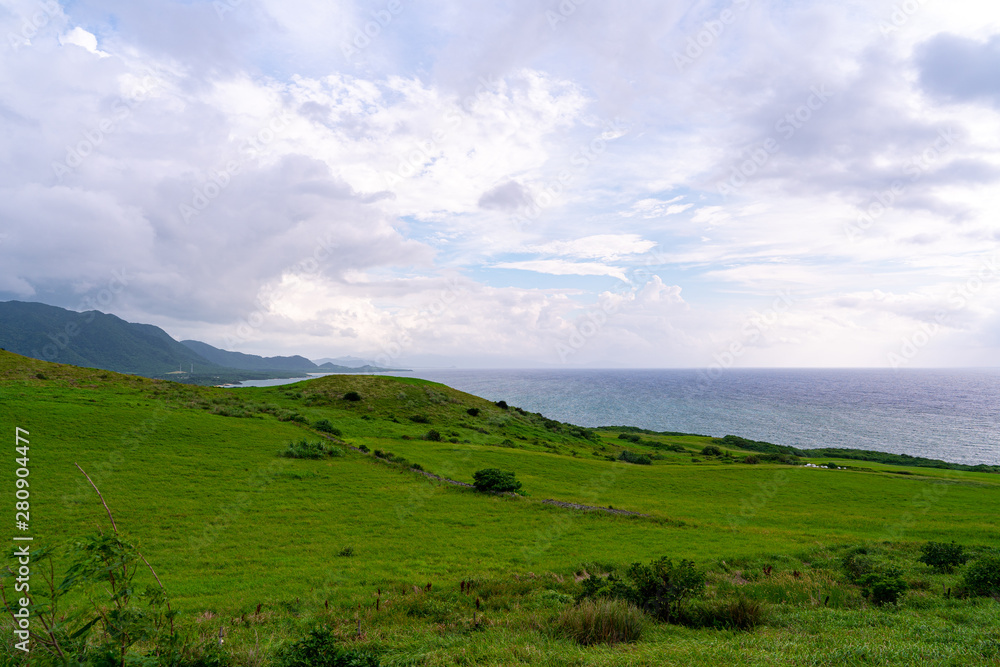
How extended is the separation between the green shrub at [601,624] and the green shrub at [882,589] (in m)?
8.38

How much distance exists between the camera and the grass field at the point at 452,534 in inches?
392

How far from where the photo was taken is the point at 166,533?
19.9 m

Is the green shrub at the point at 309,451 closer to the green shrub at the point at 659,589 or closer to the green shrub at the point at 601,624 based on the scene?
the green shrub at the point at 659,589

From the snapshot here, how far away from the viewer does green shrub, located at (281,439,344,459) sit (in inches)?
1419

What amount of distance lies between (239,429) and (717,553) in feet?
132

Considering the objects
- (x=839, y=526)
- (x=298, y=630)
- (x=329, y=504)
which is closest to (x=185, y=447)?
(x=329, y=504)

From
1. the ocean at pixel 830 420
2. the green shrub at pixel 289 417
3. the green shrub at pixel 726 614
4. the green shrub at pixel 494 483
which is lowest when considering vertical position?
the ocean at pixel 830 420

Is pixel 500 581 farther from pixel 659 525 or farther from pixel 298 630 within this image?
pixel 659 525

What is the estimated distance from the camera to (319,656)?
25.2 feet

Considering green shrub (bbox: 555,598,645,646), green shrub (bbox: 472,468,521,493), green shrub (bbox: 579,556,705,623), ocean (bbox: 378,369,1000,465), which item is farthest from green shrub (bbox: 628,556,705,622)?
ocean (bbox: 378,369,1000,465)

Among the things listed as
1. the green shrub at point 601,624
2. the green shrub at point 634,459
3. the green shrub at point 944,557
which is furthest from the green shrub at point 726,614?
the green shrub at point 634,459

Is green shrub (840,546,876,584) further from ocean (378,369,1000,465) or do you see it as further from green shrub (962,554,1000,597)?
ocean (378,369,1000,465)

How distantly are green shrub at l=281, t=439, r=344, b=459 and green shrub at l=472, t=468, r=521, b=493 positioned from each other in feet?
49.1

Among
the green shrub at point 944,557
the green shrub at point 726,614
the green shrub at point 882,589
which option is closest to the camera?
the green shrub at point 726,614
